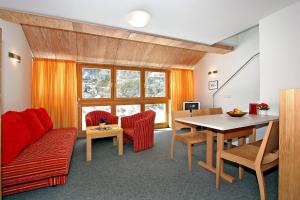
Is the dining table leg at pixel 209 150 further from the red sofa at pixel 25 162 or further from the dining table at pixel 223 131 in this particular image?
the red sofa at pixel 25 162

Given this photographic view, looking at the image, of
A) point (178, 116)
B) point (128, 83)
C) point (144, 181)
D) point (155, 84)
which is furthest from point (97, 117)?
point (155, 84)

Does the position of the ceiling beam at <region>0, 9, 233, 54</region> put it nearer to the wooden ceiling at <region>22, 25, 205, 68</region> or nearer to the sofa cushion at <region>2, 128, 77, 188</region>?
the wooden ceiling at <region>22, 25, 205, 68</region>

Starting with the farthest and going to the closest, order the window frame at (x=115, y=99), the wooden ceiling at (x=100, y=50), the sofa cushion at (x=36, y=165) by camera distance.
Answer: the window frame at (x=115, y=99), the wooden ceiling at (x=100, y=50), the sofa cushion at (x=36, y=165)

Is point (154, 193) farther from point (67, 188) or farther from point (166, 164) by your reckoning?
point (67, 188)

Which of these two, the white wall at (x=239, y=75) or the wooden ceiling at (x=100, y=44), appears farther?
the white wall at (x=239, y=75)

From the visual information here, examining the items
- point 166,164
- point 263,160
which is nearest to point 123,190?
point 166,164

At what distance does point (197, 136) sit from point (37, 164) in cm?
241

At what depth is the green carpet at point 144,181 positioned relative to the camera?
1.85 meters

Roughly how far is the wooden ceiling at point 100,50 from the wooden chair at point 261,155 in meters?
3.46

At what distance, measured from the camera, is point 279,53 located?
2.46 metres

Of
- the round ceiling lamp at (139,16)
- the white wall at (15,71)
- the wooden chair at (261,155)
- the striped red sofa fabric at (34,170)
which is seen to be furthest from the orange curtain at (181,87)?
the white wall at (15,71)

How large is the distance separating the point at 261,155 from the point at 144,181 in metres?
1.50

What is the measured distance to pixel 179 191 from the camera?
1.92 m

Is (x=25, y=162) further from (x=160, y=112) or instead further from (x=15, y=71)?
(x=160, y=112)
